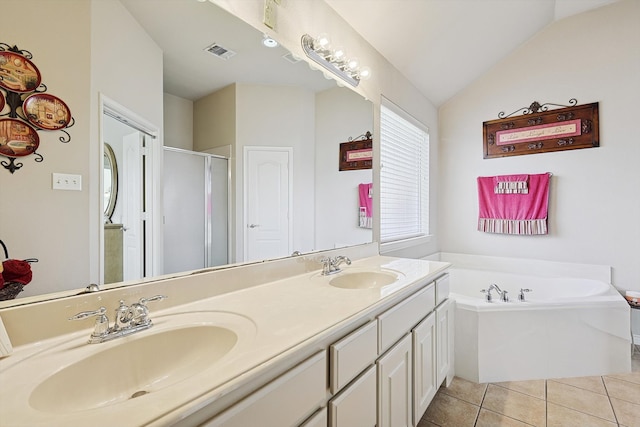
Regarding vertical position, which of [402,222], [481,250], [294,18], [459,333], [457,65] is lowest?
[459,333]

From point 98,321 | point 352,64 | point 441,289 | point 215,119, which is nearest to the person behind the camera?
point 98,321

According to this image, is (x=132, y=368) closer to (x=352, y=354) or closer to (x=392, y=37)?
(x=352, y=354)

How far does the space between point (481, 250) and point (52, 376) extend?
3.57 metres

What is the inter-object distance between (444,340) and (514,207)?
1.90 metres

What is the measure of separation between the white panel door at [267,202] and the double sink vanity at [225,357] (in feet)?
0.33

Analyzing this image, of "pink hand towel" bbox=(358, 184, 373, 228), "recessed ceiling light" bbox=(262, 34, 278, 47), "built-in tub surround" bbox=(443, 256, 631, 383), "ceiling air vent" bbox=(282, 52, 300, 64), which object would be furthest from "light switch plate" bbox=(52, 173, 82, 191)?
"built-in tub surround" bbox=(443, 256, 631, 383)

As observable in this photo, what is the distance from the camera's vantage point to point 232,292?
1235 mm

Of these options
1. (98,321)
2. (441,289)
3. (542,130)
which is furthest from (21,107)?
(542,130)

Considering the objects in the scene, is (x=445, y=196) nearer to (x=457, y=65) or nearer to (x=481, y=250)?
(x=481, y=250)

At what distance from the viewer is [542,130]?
2.97 metres

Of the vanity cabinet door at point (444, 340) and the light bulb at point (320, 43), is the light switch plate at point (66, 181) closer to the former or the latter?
the light bulb at point (320, 43)

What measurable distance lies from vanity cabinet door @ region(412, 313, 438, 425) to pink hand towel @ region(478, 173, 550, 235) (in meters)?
1.97

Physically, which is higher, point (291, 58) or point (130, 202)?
point (291, 58)

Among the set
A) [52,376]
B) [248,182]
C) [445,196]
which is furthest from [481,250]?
[52,376]
